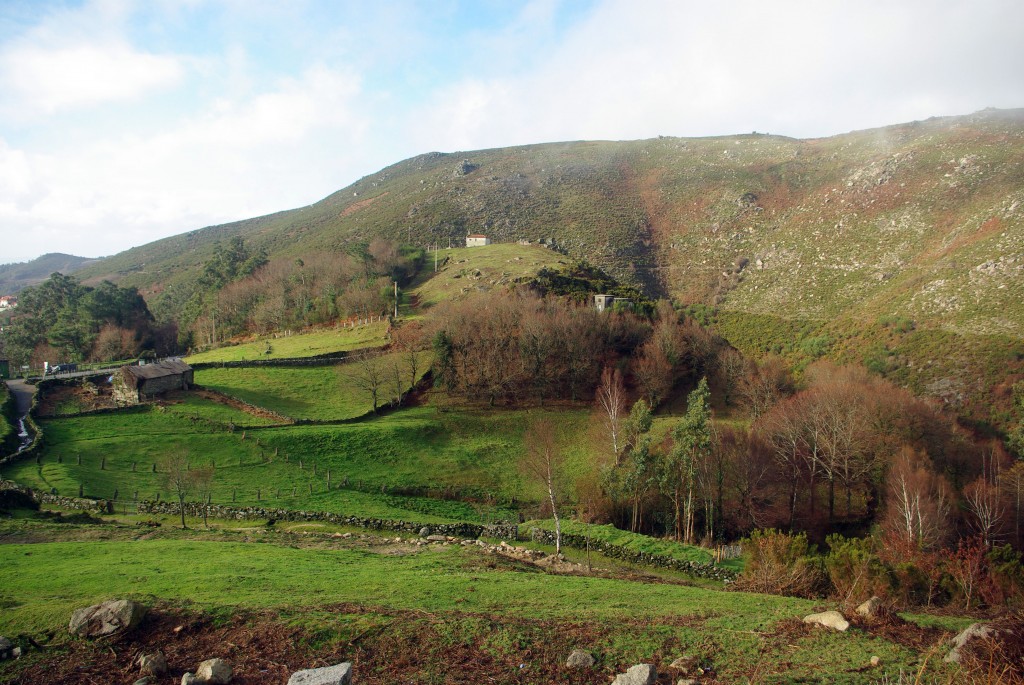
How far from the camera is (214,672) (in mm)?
7457

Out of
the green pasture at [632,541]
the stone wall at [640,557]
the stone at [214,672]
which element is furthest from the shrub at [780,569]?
the stone at [214,672]

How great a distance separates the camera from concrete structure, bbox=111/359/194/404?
39.9 m

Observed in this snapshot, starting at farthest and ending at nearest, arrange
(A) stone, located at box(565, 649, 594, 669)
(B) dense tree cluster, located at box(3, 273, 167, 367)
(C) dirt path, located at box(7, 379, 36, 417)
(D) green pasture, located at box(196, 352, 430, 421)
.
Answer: (B) dense tree cluster, located at box(3, 273, 167, 367) → (D) green pasture, located at box(196, 352, 430, 421) → (C) dirt path, located at box(7, 379, 36, 417) → (A) stone, located at box(565, 649, 594, 669)

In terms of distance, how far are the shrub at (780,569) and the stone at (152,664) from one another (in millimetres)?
14989

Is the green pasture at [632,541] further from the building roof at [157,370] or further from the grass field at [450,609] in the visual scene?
the building roof at [157,370]

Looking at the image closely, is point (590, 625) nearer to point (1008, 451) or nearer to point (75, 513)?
point (75, 513)

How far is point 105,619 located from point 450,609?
580 centimetres

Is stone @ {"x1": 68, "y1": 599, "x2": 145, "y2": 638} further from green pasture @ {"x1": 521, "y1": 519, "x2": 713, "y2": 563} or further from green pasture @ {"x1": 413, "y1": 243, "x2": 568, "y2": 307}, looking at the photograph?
green pasture @ {"x1": 413, "y1": 243, "x2": 568, "y2": 307}

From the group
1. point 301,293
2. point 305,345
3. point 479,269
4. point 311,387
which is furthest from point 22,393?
point 479,269

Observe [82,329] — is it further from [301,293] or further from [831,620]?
[831,620]

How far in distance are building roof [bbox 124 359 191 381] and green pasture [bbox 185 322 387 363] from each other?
404 inches

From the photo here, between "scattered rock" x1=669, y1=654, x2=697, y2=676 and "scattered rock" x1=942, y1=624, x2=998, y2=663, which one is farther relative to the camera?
"scattered rock" x1=669, y1=654, x2=697, y2=676

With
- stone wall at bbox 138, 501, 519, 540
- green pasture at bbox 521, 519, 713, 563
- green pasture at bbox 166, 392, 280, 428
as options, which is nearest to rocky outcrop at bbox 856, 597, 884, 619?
green pasture at bbox 521, 519, 713, 563

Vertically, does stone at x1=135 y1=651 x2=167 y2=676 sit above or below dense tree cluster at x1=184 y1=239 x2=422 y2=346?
below
